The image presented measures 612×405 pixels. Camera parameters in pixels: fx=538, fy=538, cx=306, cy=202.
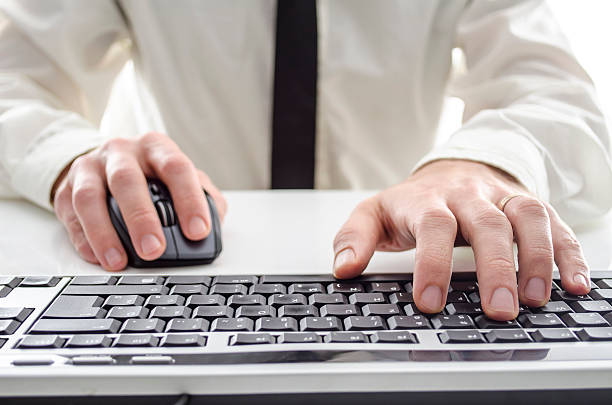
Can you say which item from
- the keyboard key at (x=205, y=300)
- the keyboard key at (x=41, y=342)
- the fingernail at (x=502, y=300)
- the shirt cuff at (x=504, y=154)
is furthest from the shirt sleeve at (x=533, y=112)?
the keyboard key at (x=41, y=342)

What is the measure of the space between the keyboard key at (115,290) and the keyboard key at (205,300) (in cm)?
3

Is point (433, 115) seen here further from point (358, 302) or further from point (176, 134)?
point (358, 302)

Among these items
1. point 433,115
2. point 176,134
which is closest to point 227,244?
point 176,134

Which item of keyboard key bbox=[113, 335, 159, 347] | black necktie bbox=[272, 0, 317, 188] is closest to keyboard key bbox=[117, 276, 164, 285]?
keyboard key bbox=[113, 335, 159, 347]

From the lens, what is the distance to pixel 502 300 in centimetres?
38

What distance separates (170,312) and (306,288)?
11 cm

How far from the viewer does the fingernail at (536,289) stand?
395 mm

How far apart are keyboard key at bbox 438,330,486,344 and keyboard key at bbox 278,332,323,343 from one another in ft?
0.26

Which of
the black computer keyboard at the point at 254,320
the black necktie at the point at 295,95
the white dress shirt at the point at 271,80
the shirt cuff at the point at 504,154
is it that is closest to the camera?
the black computer keyboard at the point at 254,320

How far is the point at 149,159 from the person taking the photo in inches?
23.2

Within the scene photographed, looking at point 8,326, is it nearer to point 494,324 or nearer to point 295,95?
point 494,324

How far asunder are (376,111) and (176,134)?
0.37m

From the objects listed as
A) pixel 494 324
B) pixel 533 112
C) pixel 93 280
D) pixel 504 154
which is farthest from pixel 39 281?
pixel 533 112

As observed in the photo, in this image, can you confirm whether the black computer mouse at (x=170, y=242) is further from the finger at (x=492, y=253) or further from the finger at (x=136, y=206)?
the finger at (x=492, y=253)
